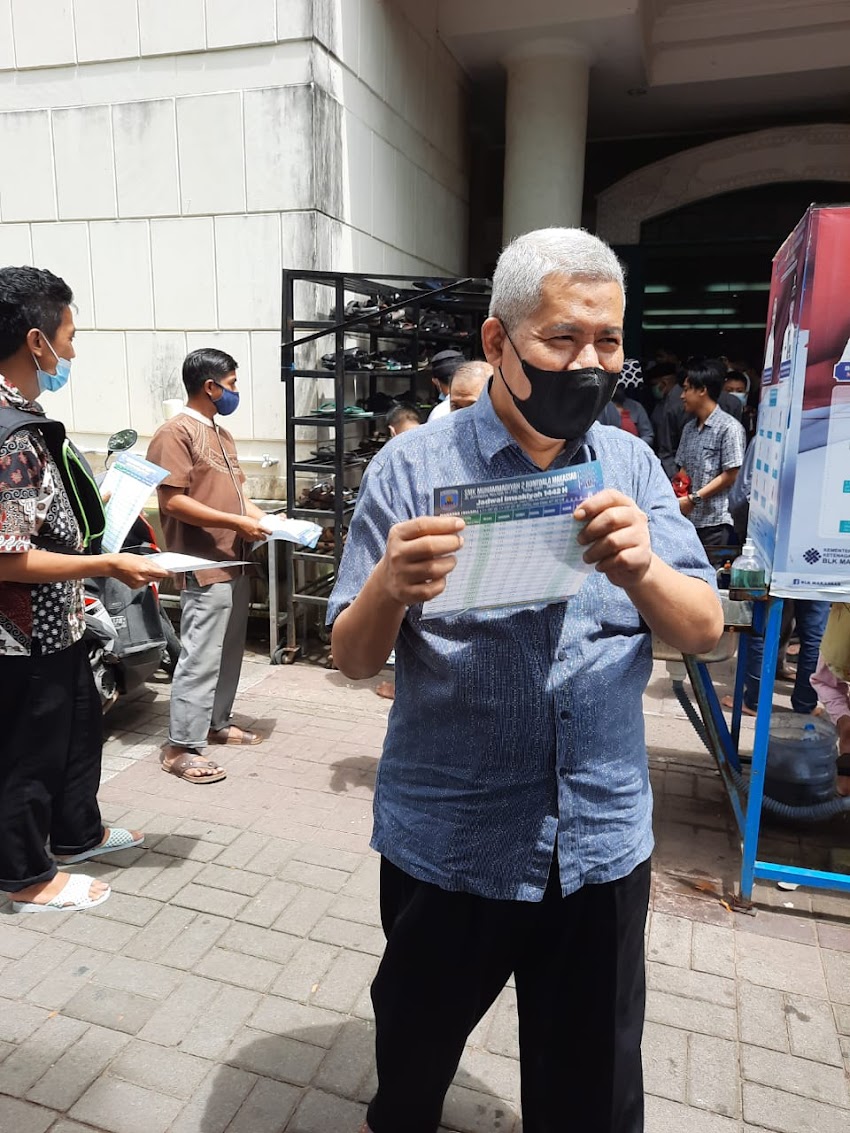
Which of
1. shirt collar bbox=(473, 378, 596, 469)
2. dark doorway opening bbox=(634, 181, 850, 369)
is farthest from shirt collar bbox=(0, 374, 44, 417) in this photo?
dark doorway opening bbox=(634, 181, 850, 369)

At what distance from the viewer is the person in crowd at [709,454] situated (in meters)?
5.35

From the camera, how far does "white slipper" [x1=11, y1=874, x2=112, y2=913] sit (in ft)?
9.35

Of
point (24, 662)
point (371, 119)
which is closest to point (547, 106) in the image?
point (371, 119)

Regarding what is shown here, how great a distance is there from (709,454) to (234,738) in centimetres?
348

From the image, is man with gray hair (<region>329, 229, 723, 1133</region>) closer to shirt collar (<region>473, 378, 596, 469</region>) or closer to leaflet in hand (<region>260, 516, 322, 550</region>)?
shirt collar (<region>473, 378, 596, 469</region>)

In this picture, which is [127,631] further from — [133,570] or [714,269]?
[714,269]

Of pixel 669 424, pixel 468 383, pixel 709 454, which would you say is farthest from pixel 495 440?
pixel 669 424

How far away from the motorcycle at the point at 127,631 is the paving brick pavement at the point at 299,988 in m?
0.66

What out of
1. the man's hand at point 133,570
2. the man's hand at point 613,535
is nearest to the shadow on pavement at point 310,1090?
the man's hand at point 133,570

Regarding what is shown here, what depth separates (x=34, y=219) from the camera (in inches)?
239

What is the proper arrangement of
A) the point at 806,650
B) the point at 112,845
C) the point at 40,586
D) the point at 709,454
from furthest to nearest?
the point at 709,454, the point at 806,650, the point at 112,845, the point at 40,586

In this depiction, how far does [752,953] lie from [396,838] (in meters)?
1.81

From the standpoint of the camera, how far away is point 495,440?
1498 mm

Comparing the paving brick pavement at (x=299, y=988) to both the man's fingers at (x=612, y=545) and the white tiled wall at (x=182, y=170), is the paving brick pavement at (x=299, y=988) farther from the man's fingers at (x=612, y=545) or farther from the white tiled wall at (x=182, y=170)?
the white tiled wall at (x=182, y=170)
